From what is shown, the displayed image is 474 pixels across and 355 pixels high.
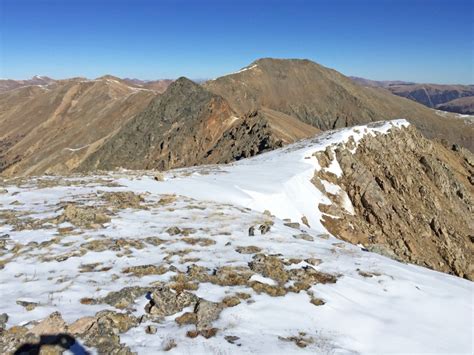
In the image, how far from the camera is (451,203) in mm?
34312

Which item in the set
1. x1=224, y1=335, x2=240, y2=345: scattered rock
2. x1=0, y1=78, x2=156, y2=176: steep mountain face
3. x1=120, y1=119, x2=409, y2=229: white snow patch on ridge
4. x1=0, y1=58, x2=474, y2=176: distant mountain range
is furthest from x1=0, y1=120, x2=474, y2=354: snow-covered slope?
x1=0, y1=78, x2=156, y2=176: steep mountain face

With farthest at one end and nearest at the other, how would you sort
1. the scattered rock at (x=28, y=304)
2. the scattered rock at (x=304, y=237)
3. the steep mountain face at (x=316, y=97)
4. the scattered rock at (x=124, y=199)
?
the steep mountain face at (x=316, y=97) → the scattered rock at (x=124, y=199) → the scattered rock at (x=304, y=237) → the scattered rock at (x=28, y=304)

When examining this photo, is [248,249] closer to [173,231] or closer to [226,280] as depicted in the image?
[226,280]

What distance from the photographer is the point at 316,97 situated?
15088cm

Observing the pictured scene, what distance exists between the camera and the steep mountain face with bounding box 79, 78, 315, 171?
57156 millimetres

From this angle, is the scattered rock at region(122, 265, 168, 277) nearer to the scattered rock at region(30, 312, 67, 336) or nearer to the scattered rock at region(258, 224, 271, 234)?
the scattered rock at region(30, 312, 67, 336)

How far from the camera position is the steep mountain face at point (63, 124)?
84.2m

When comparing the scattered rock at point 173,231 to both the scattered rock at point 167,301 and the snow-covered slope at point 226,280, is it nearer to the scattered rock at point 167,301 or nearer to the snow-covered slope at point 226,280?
the snow-covered slope at point 226,280

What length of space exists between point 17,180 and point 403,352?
21.2m

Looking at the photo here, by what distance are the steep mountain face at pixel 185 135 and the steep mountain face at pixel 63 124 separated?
10315 millimetres

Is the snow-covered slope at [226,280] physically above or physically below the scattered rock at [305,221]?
above

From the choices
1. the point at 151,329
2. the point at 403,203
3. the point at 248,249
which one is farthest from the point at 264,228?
the point at 403,203

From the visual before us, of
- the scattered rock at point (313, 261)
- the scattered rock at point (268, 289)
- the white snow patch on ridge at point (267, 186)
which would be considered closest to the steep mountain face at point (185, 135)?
the white snow patch on ridge at point (267, 186)

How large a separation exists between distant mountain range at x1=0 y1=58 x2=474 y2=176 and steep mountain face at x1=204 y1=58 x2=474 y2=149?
47 cm
